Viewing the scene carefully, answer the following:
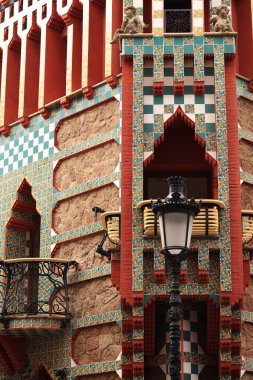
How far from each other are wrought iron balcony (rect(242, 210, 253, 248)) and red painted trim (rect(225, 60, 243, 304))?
35cm

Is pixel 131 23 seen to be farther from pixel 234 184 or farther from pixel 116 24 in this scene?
pixel 234 184

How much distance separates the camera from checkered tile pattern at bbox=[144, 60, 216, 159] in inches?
732

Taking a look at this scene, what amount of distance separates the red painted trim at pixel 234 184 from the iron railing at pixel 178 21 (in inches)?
70.8

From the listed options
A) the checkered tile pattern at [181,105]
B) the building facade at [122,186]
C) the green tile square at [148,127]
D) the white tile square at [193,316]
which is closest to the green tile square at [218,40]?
the building facade at [122,186]

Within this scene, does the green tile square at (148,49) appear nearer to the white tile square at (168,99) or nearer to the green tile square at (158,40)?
the green tile square at (158,40)

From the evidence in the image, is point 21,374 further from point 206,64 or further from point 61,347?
point 206,64

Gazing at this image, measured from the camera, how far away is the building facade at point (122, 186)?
1775 cm

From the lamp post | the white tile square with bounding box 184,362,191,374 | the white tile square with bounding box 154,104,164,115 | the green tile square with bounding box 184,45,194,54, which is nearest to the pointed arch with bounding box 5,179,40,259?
the white tile square with bounding box 154,104,164,115

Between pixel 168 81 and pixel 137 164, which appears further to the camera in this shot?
pixel 168 81

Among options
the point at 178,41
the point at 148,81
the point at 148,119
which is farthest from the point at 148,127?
the point at 178,41

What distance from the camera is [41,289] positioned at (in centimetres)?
2067

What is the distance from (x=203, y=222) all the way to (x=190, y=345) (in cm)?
279

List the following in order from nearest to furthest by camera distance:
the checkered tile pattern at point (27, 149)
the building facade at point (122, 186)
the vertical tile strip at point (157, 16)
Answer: the building facade at point (122, 186), the vertical tile strip at point (157, 16), the checkered tile pattern at point (27, 149)

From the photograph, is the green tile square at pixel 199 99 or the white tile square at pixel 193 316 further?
the green tile square at pixel 199 99
